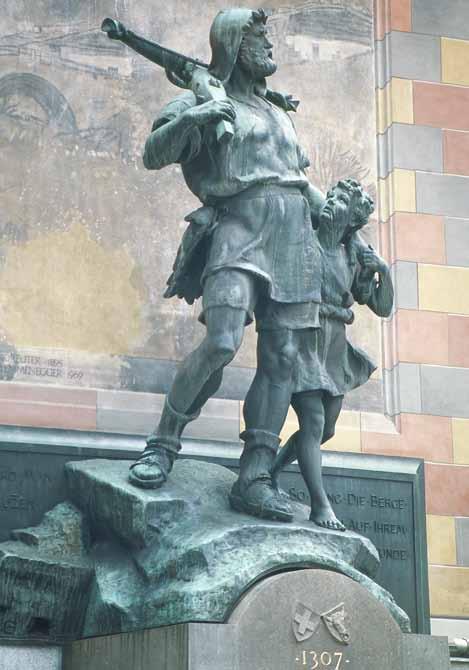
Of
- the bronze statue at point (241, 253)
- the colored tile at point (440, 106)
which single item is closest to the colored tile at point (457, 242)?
the colored tile at point (440, 106)

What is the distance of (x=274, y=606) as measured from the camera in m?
6.59

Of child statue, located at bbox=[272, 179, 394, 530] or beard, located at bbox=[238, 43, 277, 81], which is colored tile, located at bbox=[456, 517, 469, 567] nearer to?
child statue, located at bbox=[272, 179, 394, 530]

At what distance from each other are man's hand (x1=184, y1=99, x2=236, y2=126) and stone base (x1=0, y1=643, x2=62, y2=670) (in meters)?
2.59

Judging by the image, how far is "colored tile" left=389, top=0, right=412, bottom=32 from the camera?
34.5 feet

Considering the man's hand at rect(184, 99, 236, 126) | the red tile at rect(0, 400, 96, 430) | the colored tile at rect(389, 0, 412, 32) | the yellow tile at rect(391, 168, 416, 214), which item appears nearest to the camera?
the man's hand at rect(184, 99, 236, 126)

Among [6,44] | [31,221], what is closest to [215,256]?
[31,221]

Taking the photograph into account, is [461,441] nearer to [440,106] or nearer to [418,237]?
[418,237]

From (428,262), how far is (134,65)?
2313mm

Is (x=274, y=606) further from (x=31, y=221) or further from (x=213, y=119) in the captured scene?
(x=31, y=221)

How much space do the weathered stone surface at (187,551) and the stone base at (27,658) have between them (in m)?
0.22

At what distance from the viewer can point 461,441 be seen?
9.88 meters

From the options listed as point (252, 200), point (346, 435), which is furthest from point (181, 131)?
point (346, 435)

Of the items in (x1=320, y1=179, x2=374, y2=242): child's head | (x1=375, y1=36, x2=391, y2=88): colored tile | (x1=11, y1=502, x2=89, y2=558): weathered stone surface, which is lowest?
(x1=11, y1=502, x2=89, y2=558): weathered stone surface

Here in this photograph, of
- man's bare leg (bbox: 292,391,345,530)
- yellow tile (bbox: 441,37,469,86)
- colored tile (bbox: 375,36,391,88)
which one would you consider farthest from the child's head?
yellow tile (bbox: 441,37,469,86)
